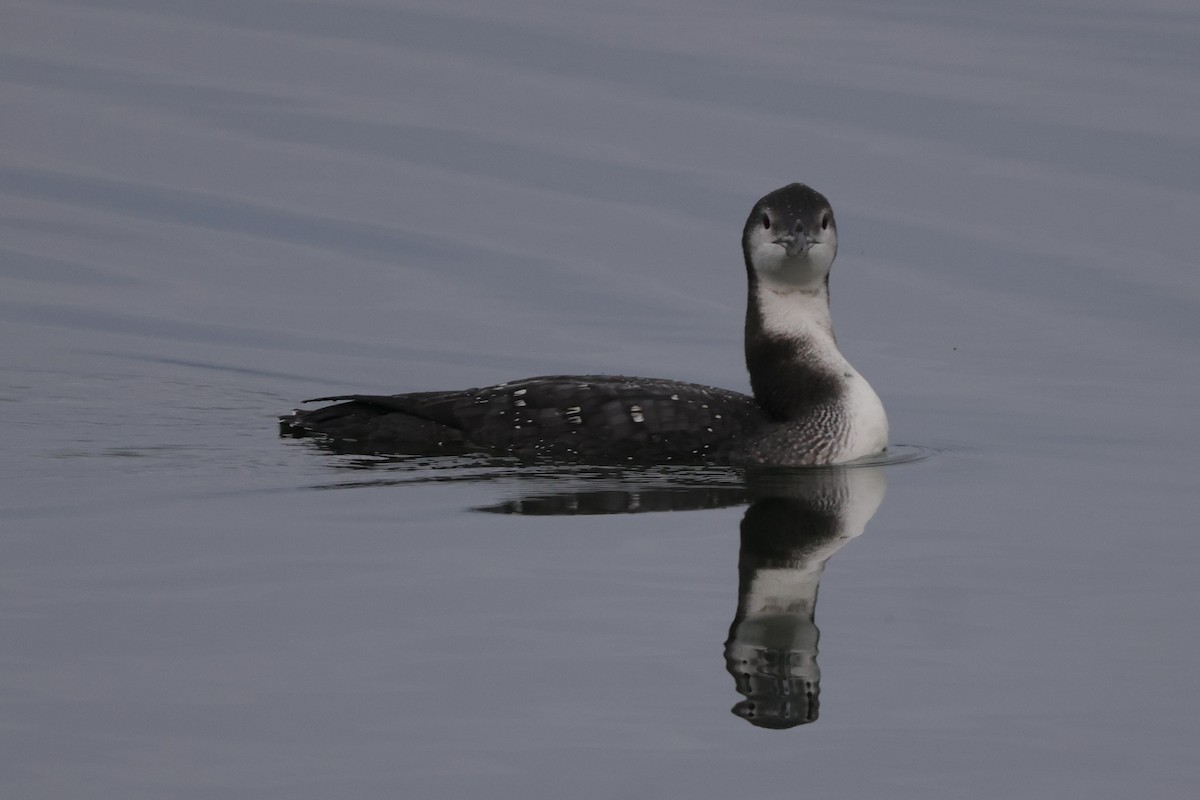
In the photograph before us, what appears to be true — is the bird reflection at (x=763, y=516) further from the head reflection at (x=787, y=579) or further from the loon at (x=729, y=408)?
Answer: the loon at (x=729, y=408)

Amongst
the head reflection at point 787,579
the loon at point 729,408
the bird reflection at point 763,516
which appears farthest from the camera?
the loon at point 729,408

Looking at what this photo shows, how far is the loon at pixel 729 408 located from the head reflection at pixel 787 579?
0.26 m

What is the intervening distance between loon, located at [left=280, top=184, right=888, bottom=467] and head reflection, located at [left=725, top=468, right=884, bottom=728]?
0.85 ft

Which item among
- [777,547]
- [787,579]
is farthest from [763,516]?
[787,579]

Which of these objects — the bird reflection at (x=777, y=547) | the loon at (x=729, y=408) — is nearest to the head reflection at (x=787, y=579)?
the bird reflection at (x=777, y=547)

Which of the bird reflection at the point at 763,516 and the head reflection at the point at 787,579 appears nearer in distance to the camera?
the head reflection at the point at 787,579

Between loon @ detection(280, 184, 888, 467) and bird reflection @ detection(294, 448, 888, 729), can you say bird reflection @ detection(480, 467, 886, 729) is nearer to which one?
bird reflection @ detection(294, 448, 888, 729)

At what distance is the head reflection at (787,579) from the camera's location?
6.89 metres

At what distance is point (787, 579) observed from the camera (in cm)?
817

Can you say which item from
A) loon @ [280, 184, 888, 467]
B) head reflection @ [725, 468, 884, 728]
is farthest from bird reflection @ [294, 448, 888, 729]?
loon @ [280, 184, 888, 467]

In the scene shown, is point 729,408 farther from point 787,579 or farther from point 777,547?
point 787,579

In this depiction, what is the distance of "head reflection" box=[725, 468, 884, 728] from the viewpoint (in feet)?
22.6

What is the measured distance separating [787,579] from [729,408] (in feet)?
7.30

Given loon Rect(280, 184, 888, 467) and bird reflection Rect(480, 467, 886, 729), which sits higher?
loon Rect(280, 184, 888, 467)
